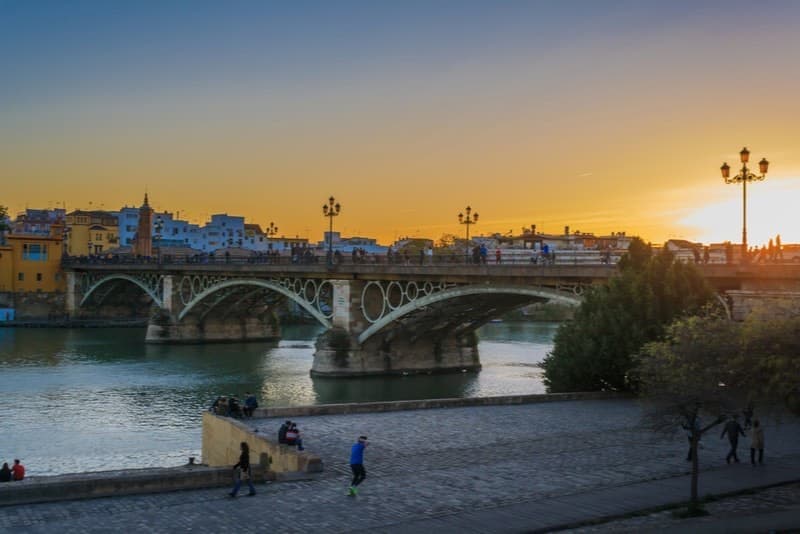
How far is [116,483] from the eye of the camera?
1595 cm

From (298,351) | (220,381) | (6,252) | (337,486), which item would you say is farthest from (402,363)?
(6,252)

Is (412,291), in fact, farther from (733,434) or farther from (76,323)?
(76,323)

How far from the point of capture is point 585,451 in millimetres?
19703

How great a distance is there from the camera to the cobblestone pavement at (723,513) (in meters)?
13.4

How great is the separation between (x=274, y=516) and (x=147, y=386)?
1327 inches

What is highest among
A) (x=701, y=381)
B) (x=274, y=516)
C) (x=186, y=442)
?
(x=701, y=381)

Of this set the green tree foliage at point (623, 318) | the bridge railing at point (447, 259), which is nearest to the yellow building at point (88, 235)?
the bridge railing at point (447, 259)

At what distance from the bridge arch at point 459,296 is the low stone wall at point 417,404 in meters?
6.86

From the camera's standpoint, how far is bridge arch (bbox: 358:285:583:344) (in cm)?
3638

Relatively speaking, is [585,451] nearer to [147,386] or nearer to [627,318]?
[627,318]

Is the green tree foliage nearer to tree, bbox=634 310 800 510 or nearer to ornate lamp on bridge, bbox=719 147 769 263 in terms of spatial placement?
ornate lamp on bridge, bbox=719 147 769 263

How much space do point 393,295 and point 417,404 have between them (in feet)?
78.0

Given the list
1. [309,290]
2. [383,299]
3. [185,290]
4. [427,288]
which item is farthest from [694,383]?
[185,290]

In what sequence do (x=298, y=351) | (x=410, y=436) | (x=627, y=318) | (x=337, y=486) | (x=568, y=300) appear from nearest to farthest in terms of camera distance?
1. (x=337, y=486)
2. (x=410, y=436)
3. (x=627, y=318)
4. (x=568, y=300)
5. (x=298, y=351)
